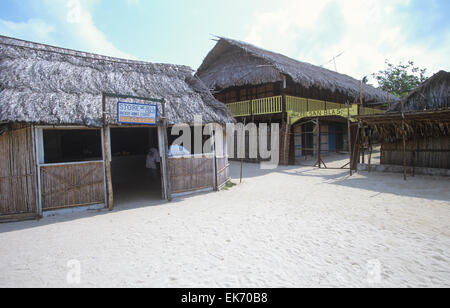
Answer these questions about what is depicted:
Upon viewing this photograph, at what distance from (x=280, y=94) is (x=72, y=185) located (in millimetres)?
10926

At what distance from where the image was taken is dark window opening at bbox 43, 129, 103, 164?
8.95 metres

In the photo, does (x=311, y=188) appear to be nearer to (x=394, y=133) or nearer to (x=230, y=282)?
(x=394, y=133)

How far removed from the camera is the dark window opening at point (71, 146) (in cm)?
895

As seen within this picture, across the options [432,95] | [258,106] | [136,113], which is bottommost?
[136,113]

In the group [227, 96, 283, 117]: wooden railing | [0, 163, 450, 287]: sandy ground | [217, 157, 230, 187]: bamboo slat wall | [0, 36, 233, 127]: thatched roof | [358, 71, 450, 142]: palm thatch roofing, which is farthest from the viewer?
[227, 96, 283, 117]: wooden railing

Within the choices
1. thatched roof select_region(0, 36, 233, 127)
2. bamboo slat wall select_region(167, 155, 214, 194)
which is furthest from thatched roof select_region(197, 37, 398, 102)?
bamboo slat wall select_region(167, 155, 214, 194)

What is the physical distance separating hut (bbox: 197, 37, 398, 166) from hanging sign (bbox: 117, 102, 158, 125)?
275 inches

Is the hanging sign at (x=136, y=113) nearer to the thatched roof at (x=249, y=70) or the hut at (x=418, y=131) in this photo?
the hut at (x=418, y=131)

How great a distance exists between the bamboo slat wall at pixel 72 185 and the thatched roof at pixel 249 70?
9.55 m

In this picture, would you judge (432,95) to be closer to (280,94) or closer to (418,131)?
(418,131)

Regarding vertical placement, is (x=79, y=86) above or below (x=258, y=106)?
below

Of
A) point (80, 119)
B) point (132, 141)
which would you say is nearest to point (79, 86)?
point (80, 119)

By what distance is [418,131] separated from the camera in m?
9.69

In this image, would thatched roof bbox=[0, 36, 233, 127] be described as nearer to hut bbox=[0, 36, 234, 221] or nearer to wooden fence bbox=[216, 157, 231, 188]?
hut bbox=[0, 36, 234, 221]
